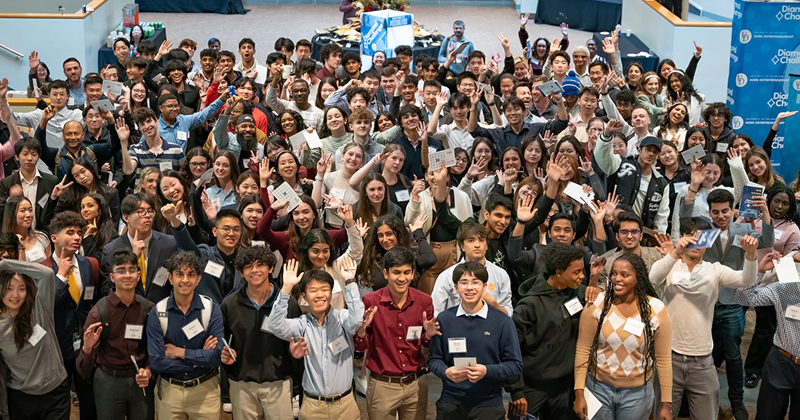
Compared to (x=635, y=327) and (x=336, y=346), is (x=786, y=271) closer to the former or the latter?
(x=635, y=327)

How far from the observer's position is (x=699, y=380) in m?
5.59

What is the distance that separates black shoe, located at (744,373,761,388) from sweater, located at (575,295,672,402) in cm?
186

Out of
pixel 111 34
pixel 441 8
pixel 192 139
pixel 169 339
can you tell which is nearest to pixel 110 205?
pixel 192 139

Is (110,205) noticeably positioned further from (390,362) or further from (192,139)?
(390,362)

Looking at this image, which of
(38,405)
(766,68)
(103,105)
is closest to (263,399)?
(38,405)

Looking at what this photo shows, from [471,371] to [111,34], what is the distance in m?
12.2

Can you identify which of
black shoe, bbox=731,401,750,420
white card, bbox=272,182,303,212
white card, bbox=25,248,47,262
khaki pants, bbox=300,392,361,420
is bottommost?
black shoe, bbox=731,401,750,420

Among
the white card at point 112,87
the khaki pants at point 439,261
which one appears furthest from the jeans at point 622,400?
the white card at point 112,87

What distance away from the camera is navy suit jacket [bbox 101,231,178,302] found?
221 inches

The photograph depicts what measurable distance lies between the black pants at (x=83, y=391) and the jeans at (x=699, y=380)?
11.6ft

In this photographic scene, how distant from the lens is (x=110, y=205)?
709cm

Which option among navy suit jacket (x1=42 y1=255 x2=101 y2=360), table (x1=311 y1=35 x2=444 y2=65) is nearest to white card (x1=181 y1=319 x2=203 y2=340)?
navy suit jacket (x1=42 y1=255 x2=101 y2=360)

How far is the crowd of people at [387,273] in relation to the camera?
5.08m

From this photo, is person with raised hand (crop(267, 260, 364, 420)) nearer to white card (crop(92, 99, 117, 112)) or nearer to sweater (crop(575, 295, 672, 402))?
sweater (crop(575, 295, 672, 402))
